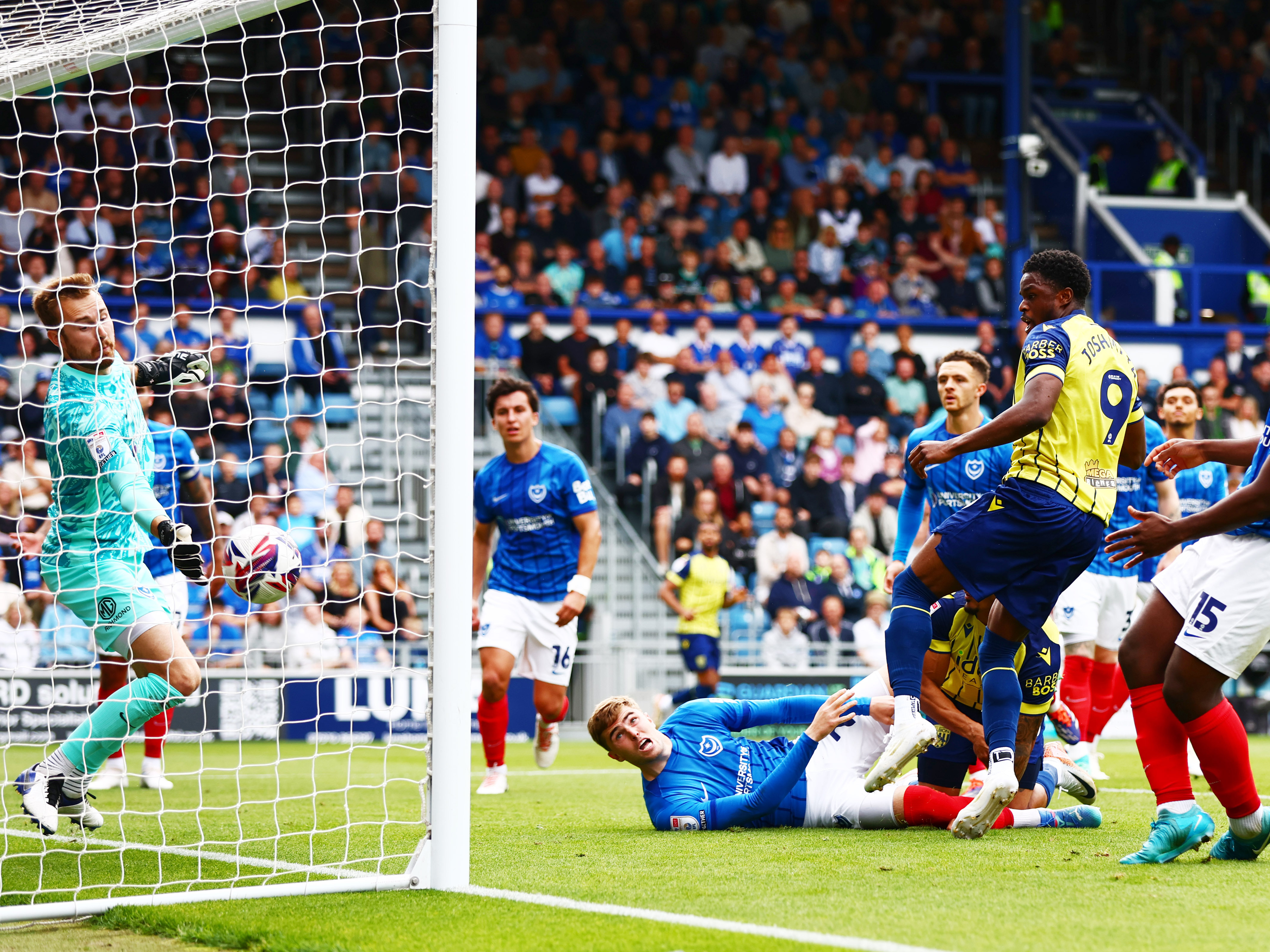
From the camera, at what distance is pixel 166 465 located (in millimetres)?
9078

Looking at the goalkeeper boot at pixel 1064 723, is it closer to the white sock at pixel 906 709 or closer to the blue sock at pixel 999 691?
the blue sock at pixel 999 691

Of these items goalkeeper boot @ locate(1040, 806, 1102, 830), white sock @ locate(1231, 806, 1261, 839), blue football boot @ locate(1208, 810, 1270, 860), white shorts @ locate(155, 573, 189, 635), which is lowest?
goalkeeper boot @ locate(1040, 806, 1102, 830)

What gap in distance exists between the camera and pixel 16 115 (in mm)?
6457

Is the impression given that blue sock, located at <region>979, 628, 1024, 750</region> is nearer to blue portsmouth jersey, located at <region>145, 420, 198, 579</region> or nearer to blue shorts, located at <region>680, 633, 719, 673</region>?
blue portsmouth jersey, located at <region>145, 420, 198, 579</region>

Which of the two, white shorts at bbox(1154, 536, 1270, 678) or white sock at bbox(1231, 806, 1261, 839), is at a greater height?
white shorts at bbox(1154, 536, 1270, 678)

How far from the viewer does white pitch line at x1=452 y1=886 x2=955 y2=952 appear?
3639mm

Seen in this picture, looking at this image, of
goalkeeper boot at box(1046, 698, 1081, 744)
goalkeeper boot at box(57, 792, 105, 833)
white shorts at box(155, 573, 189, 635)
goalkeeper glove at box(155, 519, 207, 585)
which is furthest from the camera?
white shorts at box(155, 573, 189, 635)

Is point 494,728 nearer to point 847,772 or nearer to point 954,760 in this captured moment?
point 847,772

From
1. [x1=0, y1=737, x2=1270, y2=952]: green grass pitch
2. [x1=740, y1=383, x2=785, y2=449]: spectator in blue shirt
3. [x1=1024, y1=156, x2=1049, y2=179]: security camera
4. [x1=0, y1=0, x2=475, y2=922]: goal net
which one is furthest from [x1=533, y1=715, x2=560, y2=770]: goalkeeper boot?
[x1=1024, y1=156, x2=1049, y2=179]: security camera

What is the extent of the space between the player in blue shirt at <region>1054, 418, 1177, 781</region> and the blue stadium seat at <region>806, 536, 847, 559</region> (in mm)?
6227

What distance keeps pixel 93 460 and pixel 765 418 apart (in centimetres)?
1150

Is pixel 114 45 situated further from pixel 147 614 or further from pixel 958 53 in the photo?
pixel 958 53

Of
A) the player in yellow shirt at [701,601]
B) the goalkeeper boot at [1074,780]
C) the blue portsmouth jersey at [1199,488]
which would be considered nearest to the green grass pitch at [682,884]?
the goalkeeper boot at [1074,780]

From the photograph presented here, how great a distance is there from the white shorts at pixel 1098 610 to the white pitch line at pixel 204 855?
18.5ft
